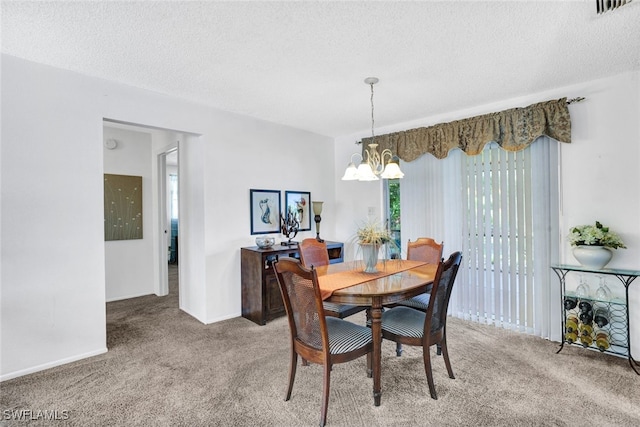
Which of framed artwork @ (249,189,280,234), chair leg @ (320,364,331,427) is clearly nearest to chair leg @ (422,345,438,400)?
chair leg @ (320,364,331,427)

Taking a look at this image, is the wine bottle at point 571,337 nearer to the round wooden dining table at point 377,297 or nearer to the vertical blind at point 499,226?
the vertical blind at point 499,226

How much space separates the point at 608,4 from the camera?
1.86 meters

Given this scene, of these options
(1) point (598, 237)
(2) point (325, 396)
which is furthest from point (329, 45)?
(1) point (598, 237)

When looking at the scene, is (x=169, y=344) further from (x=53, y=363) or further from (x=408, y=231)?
(x=408, y=231)

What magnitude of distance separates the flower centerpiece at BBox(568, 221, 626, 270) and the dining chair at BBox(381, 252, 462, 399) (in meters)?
1.38

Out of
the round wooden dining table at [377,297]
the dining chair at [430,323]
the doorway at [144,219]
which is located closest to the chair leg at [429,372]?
the dining chair at [430,323]

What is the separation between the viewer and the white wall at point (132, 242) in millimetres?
4586

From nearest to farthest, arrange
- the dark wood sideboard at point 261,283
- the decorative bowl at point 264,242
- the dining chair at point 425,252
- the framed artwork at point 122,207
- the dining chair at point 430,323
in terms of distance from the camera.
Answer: the dining chair at point 430,323, the dining chair at point 425,252, the dark wood sideboard at point 261,283, the decorative bowl at point 264,242, the framed artwork at point 122,207

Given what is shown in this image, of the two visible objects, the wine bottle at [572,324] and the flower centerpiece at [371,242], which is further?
the wine bottle at [572,324]

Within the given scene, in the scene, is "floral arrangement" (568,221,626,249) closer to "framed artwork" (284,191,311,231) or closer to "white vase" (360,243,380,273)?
"white vase" (360,243,380,273)

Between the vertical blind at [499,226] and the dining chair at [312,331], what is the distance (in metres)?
2.05

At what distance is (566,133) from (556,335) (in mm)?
1900

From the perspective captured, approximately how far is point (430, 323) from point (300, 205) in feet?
9.02

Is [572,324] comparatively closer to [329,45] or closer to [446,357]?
[446,357]
